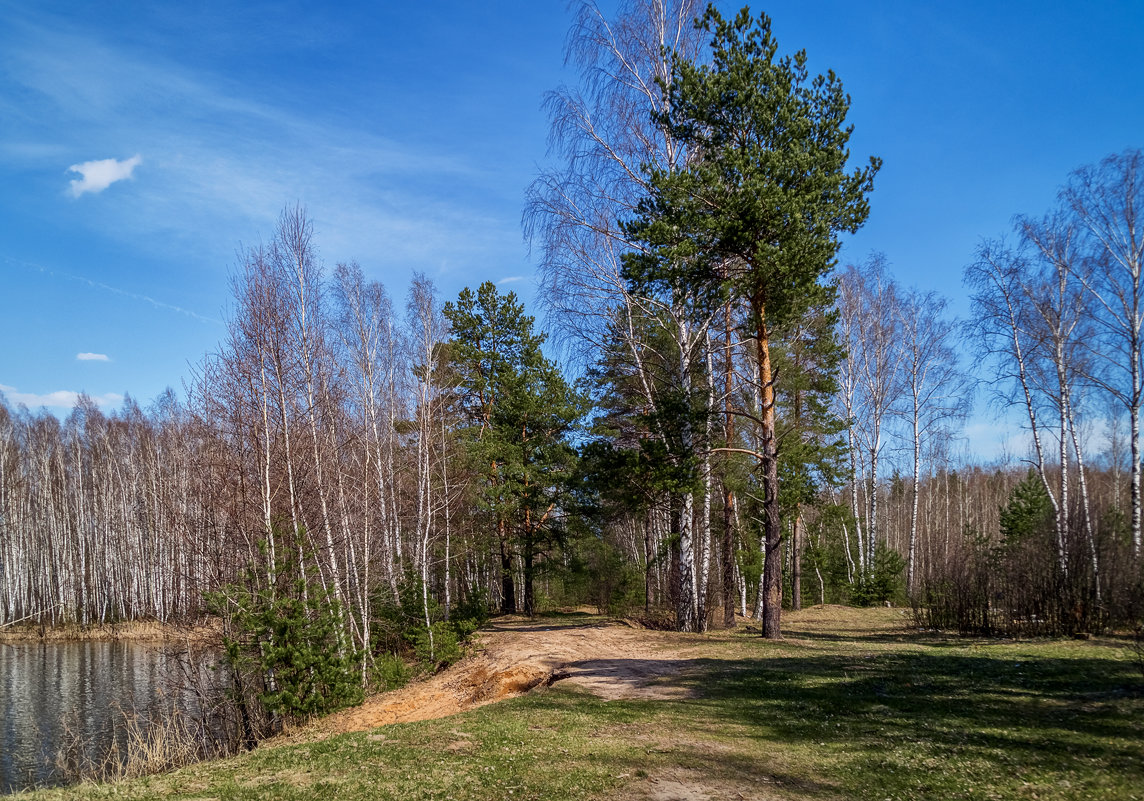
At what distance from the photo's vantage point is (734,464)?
19.3 m

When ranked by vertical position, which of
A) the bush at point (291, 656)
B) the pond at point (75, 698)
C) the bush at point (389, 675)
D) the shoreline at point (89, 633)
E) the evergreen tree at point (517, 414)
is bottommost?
the shoreline at point (89, 633)

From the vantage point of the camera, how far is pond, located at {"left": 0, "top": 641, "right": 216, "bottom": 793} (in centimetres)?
1343

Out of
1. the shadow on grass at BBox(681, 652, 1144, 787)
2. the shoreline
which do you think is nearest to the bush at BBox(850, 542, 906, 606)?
the shadow on grass at BBox(681, 652, 1144, 787)

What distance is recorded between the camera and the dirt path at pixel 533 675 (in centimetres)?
1159

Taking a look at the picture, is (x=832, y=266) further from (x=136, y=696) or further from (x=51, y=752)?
Answer: (x=136, y=696)

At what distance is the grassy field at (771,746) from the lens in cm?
604

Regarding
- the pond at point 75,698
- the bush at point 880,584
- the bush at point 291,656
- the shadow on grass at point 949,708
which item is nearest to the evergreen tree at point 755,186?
the shadow on grass at point 949,708

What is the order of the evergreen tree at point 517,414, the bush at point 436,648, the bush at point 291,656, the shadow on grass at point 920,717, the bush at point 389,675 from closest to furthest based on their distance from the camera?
the shadow on grass at point 920,717 < the bush at point 291,656 < the bush at point 389,675 < the bush at point 436,648 < the evergreen tree at point 517,414

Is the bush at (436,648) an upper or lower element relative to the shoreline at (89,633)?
upper

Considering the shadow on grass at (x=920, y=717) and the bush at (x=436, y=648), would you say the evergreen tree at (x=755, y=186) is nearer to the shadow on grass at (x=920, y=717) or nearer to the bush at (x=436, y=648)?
the shadow on grass at (x=920, y=717)

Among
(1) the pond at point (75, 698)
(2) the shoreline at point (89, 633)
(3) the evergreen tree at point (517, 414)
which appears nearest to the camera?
(1) the pond at point (75, 698)

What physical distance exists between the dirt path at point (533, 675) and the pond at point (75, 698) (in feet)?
11.0

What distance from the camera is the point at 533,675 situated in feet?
43.1

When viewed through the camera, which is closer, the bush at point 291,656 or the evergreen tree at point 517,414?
the bush at point 291,656
